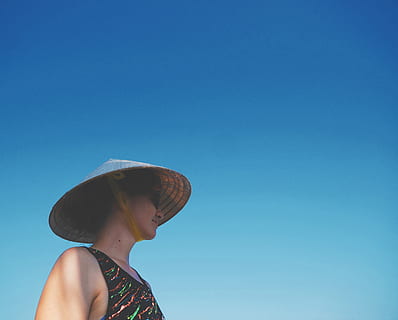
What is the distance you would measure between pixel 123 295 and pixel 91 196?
0.59 metres

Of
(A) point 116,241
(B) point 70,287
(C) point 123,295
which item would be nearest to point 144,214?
(A) point 116,241

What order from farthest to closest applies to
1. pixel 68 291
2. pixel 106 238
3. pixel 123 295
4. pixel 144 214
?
pixel 144 214 → pixel 106 238 → pixel 123 295 → pixel 68 291

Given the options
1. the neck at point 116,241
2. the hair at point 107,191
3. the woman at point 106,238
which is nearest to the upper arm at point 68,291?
the woman at point 106,238

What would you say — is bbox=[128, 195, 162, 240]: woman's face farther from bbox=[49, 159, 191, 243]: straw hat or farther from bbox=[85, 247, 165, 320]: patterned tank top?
bbox=[85, 247, 165, 320]: patterned tank top

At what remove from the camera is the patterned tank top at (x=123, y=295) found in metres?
1.78

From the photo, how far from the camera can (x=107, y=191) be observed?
86.1 inches

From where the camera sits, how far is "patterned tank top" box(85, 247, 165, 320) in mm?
1781

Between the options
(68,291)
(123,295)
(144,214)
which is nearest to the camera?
(68,291)

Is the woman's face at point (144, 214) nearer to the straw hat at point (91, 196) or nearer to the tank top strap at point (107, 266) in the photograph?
the straw hat at point (91, 196)

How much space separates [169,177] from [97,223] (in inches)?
22.2

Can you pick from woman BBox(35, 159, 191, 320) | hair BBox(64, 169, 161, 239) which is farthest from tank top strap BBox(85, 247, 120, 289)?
hair BBox(64, 169, 161, 239)

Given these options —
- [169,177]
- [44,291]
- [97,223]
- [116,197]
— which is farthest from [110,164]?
[44,291]

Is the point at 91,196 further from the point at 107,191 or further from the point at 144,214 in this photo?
the point at 144,214

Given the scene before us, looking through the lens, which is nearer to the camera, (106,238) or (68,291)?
(68,291)
